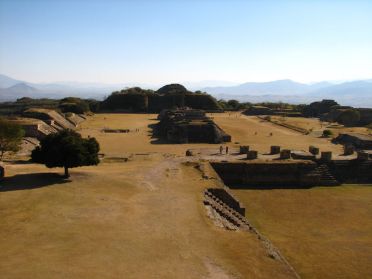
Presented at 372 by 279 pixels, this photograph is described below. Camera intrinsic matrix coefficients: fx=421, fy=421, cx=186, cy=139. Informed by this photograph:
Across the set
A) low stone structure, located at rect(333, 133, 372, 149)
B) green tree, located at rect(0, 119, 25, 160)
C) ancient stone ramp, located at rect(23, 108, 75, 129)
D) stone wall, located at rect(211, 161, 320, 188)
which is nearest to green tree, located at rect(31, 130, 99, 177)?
green tree, located at rect(0, 119, 25, 160)

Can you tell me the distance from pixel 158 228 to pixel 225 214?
4.76 metres

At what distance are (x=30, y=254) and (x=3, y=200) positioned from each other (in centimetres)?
711

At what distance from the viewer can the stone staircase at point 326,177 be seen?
3241 centimetres

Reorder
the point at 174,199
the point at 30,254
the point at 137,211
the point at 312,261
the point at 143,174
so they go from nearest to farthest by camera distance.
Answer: the point at 30,254 < the point at 312,261 < the point at 137,211 < the point at 174,199 < the point at 143,174

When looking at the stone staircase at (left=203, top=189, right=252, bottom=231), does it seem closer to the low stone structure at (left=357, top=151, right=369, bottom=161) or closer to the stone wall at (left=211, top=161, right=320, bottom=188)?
the stone wall at (left=211, top=161, right=320, bottom=188)

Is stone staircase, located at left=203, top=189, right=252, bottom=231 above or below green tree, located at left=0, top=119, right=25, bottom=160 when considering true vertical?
below

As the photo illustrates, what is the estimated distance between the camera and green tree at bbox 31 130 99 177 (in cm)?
2459

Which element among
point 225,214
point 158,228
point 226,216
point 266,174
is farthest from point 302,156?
point 158,228

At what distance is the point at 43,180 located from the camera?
81.2 ft

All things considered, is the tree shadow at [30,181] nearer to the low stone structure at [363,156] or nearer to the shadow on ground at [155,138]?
the shadow on ground at [155,138]

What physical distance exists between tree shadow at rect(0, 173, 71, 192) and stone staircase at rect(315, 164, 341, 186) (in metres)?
19.2

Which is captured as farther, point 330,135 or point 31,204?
point 330,135

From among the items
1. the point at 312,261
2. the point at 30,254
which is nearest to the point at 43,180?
the point at 30,254

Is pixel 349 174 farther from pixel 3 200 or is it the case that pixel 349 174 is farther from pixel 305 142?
pixel 3 200
